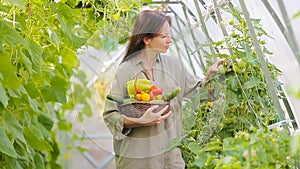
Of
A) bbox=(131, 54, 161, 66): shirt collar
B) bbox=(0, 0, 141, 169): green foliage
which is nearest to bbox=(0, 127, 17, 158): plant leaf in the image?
bbox=(0, 0, 141, 169): green foliage

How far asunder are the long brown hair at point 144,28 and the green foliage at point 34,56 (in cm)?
9

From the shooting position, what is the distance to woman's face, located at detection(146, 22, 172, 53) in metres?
2.43

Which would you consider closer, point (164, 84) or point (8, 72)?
point (8, 72)

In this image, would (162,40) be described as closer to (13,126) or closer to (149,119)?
(149,119)

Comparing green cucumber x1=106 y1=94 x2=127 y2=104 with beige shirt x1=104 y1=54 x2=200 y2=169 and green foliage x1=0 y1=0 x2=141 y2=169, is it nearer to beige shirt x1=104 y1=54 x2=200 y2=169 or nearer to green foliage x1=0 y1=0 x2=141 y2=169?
beige shirt x1=104 y1=54 x2=200 y2=169

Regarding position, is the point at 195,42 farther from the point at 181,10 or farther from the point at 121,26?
the point at 181,10

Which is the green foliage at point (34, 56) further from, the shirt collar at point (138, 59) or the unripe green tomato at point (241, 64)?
the unripe green tomato at point (241, 64)

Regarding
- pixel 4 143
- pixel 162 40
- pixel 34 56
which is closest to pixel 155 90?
pixel 162 40

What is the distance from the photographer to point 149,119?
2480 mm

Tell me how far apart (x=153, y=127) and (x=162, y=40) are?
0.36 metres

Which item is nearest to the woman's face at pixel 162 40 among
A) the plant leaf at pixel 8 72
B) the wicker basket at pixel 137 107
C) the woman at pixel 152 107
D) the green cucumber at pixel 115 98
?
the woman at pixel 152 107

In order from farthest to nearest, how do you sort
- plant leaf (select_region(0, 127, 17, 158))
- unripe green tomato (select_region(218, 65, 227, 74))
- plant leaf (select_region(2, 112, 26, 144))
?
1. unripe green tomato (select_region(218, 65, 227, 74))
2. plant leaf (select_region(2, 112, 26, 144))
3. plant leaf (select_region(0, 127, 17, 158))

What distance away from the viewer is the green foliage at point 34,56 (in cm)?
228

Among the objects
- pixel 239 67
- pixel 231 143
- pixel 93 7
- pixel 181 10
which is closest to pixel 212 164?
pixel 231 143
